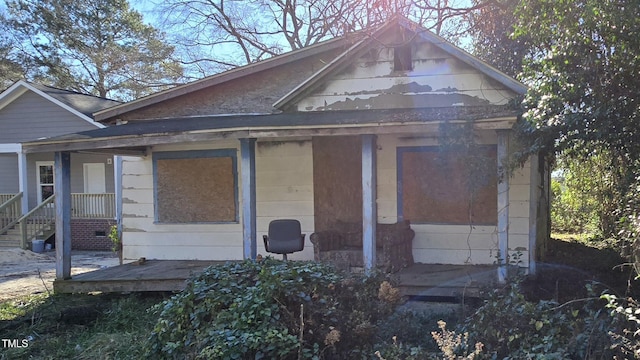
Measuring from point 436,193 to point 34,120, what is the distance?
14226 mm

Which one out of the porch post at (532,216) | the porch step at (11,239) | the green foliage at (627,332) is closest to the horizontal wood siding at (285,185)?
the porch post at (532,216)

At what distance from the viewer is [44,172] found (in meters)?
16.2

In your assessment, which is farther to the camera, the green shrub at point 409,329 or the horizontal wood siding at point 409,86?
the horizontal wood siding at point 409,86

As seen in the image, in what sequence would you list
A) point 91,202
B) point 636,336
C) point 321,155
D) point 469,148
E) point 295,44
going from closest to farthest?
point 636,336 → point 469,148 → point 321,155 → point 91,202 → point 295,44

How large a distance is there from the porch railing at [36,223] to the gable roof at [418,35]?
10.7 meters

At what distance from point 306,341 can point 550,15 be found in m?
4.46

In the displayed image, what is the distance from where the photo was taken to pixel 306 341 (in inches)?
136

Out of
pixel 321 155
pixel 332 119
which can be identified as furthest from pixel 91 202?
pixel 332 119

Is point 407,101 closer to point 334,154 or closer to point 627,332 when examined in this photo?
point 334,154

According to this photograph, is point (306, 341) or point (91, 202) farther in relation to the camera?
point (91, 202)

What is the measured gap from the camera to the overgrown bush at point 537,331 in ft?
10.2

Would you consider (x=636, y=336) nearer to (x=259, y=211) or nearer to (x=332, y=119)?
(x=332, y=119)

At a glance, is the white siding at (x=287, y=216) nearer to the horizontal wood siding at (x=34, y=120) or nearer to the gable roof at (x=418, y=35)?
the gable roof at (x=418, y=35)

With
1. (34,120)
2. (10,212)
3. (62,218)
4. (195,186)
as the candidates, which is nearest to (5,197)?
(10,212)
